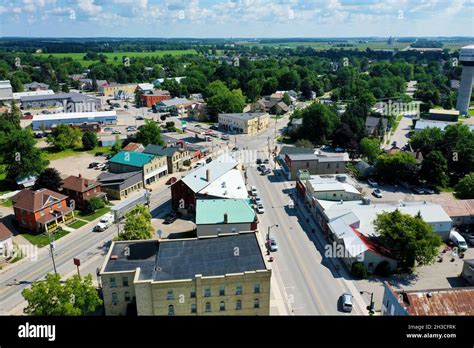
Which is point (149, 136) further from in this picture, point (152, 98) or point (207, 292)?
point (152, 98)

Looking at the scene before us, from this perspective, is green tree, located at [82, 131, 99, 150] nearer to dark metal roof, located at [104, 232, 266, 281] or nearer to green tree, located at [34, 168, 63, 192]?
green tree, located at [34, 168, 63, 192]

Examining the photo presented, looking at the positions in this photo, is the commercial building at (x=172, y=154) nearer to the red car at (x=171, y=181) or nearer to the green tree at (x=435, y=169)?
the red car at (x=171, y=181)

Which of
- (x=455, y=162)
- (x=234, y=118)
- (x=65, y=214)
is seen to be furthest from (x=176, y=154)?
(x=455, y=162)

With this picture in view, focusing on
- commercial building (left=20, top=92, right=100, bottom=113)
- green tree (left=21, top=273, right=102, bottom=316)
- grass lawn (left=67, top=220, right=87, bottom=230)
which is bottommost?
grass lawn (left=67, top=220, right=87, bottom=230)

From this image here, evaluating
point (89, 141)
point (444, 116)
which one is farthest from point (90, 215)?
point (444, 116)

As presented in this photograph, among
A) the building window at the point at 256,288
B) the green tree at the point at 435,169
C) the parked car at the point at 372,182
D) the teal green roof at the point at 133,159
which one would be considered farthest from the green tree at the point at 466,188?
the teal green roof at the point at 133,159

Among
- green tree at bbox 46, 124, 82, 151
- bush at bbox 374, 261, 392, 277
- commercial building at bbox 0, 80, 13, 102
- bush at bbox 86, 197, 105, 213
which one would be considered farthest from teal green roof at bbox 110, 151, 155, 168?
commercial building at bbox 0, 80, 13, 102
